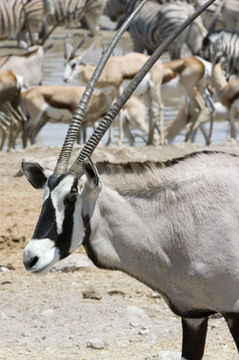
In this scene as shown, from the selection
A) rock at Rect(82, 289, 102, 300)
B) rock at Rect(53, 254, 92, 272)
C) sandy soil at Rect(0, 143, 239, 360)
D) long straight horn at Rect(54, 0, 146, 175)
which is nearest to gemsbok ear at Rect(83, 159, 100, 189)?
long straight horn at Rect(54, 0, 146, 175)

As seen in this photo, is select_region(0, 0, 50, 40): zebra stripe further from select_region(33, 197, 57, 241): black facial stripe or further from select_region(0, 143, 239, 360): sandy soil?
select_region(33, 197, 57, 241): black facial stripe

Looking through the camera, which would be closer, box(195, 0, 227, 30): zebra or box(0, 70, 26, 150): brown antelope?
box(0, 70, 26, 150): brown antelope

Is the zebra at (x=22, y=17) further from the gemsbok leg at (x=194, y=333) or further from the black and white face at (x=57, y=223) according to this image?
the black and white face at (x=57, y=223)

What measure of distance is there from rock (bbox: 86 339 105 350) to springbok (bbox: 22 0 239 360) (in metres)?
1.08

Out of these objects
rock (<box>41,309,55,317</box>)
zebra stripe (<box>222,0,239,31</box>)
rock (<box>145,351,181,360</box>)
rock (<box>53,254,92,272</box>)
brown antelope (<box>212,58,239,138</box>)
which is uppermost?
rock (<box>145,351,181,360</box>)

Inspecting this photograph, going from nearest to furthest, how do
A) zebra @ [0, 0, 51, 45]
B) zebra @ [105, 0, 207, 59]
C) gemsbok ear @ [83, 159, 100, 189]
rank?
1. gemsbok ear @ [83, 159, 100, 189]
2. zebra @ [105, 0, 207, 59]
3. zebra @ [0, 0, 51, 45]

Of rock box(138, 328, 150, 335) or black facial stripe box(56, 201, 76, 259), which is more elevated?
black facial stripe box(56, 201, 76, 259)

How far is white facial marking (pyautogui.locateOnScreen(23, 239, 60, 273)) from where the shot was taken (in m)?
4.03

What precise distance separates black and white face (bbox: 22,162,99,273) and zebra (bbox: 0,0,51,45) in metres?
18.3

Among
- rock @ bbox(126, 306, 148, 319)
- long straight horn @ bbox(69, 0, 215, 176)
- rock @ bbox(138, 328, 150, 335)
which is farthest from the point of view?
rock @ bbox(126, 306, 148, 319)

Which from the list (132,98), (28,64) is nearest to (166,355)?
(132,98)

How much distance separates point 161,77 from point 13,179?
16.2 ft

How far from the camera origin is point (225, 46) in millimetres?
17422

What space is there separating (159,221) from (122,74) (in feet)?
29.9
